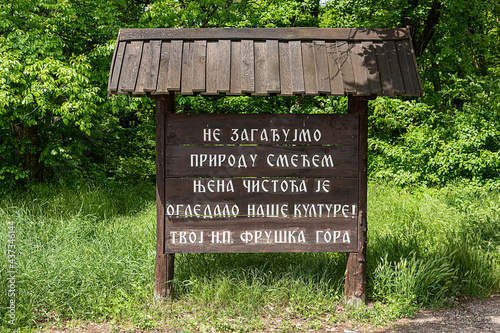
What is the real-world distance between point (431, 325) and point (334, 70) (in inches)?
109

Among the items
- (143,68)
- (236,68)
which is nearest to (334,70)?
(236,68)

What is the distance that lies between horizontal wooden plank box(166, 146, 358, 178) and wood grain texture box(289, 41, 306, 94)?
65cm

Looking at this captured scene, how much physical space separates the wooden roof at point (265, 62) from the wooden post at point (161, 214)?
344 mm

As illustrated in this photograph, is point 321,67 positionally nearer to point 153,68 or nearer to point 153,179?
point 153,68

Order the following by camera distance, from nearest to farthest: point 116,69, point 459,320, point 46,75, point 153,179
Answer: point 116,69 → point 459,320 → point 46,75 → point 153,179

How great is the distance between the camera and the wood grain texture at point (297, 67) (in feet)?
13.0

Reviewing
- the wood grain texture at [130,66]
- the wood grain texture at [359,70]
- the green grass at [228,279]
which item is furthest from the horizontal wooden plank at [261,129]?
the green grass at [228,279]

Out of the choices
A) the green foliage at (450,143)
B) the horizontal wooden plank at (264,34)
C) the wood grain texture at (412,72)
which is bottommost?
the wood grain texture at (412,72)

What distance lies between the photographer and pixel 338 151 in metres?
4.30

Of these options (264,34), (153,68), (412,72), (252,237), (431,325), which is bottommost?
(431,325)

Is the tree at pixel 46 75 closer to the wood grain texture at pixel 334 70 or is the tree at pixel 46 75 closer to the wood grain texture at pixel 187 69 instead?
the wood grain texture at pixel 187 69

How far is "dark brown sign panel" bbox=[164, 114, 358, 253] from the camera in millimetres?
4273

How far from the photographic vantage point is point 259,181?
430 centimetres

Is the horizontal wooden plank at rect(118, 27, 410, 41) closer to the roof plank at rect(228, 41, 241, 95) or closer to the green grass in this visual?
the roof plank at rect(228, 41, 241, 95)
